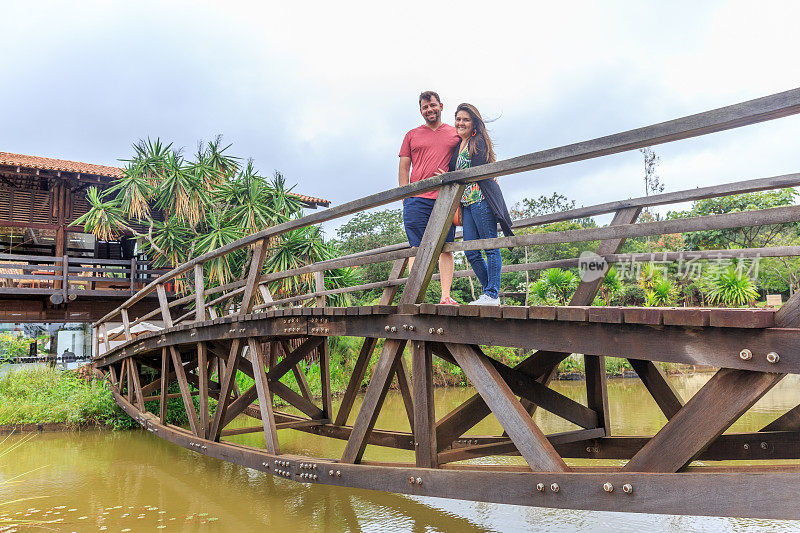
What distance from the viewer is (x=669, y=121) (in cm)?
235

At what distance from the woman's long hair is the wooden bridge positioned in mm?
585

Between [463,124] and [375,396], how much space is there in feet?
6.07

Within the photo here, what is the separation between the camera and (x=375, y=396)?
3.58m

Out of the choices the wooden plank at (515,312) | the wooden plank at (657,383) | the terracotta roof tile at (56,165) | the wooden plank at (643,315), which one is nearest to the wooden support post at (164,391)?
the wooden plank at (515,312)

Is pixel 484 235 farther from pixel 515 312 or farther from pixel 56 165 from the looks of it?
pixel 56 165

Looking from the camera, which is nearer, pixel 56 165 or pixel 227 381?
pixel 227 381

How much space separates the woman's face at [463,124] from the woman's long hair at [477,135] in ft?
0.07

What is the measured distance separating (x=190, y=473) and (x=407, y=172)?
14.8 feet

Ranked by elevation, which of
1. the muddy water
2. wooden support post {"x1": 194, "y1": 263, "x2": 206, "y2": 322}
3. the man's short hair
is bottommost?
the muddy water

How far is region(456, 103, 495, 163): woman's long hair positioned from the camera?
12.1ft

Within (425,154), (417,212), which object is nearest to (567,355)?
(417,212)

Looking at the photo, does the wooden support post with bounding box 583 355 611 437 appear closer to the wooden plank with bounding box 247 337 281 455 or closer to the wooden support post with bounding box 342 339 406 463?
the wooden support post with bounding box 342 339 406 463

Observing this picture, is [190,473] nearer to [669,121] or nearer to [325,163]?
[669,121]

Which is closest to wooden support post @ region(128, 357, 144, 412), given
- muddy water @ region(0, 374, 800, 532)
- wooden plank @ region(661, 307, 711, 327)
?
muddy water @ region(0, 374, 800, 532)
